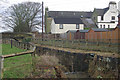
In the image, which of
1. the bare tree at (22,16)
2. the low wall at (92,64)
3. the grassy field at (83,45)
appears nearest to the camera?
the low wall at (92,64)

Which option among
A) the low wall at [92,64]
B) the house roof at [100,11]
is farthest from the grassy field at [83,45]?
the house roof at [100,11]

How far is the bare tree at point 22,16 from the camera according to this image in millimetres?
30484

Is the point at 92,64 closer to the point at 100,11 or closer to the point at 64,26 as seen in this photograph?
the point at 64,26

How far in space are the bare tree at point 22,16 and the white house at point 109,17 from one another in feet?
51.6

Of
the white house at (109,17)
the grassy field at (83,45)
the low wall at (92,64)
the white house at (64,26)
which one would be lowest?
the low wall at (92,64)

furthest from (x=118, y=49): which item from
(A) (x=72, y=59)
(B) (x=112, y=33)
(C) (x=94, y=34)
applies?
(C) (x=94, y=34)

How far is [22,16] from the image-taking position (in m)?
32.1

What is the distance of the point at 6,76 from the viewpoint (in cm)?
542

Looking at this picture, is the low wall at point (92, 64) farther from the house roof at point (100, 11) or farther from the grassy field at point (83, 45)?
the house roof at point (100, 11)

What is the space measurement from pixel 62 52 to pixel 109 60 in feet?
19.6

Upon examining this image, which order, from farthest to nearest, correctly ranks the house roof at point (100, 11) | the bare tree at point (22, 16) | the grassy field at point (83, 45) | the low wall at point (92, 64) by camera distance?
the house roof at point (100, 11), the bare tree at point (22, 16), the grassy field at point (83, 45), the low wall at point (92, 64)

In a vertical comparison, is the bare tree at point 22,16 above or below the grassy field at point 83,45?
above

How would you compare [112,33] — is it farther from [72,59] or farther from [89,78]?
[89,78]

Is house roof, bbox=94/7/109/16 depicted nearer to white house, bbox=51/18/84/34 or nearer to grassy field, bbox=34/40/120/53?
white house, bbox=51/18/84/34
